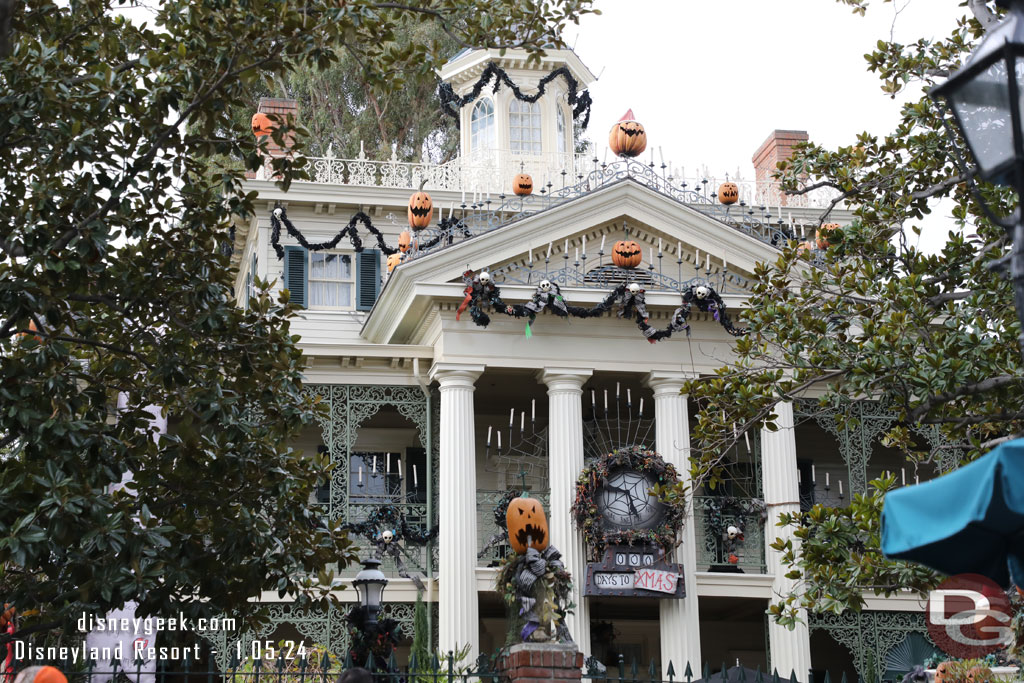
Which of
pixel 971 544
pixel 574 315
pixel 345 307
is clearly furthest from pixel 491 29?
pixel 345 307

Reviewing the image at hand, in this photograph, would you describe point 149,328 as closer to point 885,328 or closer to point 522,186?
point 885,328

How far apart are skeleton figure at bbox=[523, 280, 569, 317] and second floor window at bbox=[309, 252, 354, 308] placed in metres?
6.32

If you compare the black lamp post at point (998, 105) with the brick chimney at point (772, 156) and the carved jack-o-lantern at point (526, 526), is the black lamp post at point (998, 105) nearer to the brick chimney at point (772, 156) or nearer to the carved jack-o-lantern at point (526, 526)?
the carved jack-o-lantern at point (526, 526)

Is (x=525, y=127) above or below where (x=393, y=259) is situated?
above

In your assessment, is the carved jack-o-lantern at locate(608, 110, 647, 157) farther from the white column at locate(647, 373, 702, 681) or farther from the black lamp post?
the black lamp post

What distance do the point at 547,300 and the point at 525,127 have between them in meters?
9.00

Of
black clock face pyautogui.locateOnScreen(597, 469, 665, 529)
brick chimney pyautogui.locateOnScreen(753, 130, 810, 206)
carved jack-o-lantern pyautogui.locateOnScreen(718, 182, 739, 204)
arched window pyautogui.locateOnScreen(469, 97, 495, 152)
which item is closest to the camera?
black clock face pyautogui.locateOnScreen(597, 469, 665, 529)

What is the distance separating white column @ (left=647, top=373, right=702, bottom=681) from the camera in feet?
65.2

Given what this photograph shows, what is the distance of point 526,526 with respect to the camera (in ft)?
39.8

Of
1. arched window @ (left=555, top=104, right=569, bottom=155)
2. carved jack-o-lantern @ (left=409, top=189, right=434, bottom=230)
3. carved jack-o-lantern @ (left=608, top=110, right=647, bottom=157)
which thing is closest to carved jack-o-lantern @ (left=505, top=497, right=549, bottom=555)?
carved jack-o-lantern @ (left=409, top=189, right=434, bottom=230)

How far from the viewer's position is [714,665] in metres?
24.2

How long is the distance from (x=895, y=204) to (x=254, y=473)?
6.72 metres

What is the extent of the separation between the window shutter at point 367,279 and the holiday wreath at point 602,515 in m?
6.93

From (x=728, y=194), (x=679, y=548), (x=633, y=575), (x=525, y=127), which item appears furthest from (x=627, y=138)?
(x=633, y=575)
